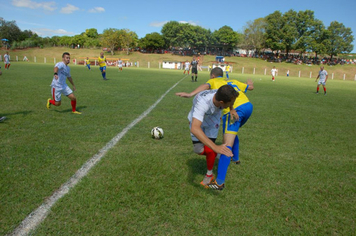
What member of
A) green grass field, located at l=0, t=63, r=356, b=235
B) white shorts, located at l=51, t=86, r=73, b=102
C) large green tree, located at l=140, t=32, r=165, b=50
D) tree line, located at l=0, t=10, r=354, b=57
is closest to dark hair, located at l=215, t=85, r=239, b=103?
green grass field, located at l=0, t=63, r=356, b=235

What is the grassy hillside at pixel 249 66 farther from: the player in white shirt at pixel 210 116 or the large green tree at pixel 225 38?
the player in white shirt at pixel 210 116

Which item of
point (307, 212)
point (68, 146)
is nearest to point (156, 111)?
point (68, 146)

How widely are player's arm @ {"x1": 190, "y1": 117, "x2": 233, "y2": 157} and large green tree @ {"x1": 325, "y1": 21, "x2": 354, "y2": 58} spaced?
8733 cm

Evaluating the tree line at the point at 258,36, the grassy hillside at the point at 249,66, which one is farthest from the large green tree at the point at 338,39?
the grassy hillside at the point at 249,66

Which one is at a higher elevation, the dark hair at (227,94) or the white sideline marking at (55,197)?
the dark hair at (227,94)

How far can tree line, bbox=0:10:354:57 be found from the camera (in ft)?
250

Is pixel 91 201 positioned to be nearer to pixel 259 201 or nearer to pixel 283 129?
pixel 259 201

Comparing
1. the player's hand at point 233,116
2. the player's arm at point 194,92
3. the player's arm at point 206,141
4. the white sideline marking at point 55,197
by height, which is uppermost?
the player's arm at point 194,92

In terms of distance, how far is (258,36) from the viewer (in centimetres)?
8281

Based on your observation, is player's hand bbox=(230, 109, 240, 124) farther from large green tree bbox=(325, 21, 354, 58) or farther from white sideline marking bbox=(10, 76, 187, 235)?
large green tree bbox=(325, 21, 354, 58)

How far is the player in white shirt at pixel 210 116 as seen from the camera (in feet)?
9.83

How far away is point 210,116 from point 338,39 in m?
91.9

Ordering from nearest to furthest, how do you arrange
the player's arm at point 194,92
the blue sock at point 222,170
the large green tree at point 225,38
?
the blue sock at point 222,170, the player's arm at point 194,92, the large green tree at point 225,38

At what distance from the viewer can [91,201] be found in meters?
3.14
